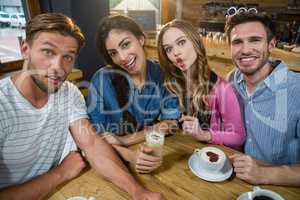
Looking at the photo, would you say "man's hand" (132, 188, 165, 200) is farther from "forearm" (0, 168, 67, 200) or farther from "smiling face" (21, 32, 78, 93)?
"smiling face" (21, 32, 78, 93)

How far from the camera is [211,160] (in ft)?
3.29

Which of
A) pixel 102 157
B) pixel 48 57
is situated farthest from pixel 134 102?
pixel 48 57

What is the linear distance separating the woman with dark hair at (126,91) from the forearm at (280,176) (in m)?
0.52

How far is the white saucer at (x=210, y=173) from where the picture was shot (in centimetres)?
100

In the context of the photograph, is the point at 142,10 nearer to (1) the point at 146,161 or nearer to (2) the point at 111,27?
(2) the point at 111,27

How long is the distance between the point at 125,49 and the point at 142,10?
8.40 feet

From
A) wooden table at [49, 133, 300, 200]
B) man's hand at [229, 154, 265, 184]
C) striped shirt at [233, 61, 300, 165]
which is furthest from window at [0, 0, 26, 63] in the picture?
man's hand at [229, 154, 265, 184]

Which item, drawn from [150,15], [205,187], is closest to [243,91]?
[205,187]

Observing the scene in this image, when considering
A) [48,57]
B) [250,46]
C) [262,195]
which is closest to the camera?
[262,195]

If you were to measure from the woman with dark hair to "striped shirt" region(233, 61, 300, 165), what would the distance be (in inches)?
15.7

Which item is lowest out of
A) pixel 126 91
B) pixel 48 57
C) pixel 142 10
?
pixel 126 91

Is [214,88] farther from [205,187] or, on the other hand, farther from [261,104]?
[205,187]

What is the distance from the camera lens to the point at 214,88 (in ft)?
4.61

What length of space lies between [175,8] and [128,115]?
10.3 feet
